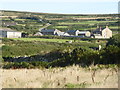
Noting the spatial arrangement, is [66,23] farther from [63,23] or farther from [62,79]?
[62,79]

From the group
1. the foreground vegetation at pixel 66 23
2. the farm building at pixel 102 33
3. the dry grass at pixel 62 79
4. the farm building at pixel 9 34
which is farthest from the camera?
the foreground vegetation at pixel 66 23

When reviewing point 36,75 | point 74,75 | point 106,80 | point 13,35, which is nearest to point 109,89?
point 106,80

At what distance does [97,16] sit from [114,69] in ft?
350

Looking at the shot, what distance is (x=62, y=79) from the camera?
834 cm

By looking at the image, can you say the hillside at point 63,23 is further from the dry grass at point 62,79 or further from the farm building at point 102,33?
the dry grass at point 62,79

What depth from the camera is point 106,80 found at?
8016 mm

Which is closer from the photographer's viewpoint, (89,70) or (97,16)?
(89,70)

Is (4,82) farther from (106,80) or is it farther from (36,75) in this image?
(106,80)

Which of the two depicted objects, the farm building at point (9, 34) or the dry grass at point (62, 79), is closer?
the dry grass at point (62, 79)

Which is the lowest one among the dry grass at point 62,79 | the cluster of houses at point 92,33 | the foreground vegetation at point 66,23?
the cluster of houses at point 92,33

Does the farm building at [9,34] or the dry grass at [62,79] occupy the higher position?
the dry grass at [62,79]

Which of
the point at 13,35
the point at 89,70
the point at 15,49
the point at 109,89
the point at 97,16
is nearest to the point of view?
the point at 109,89

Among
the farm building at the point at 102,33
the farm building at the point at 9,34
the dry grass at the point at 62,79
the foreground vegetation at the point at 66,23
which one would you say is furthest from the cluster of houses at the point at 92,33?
the dry grass at the point at 62,79

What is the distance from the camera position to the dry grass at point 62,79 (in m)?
7.84
